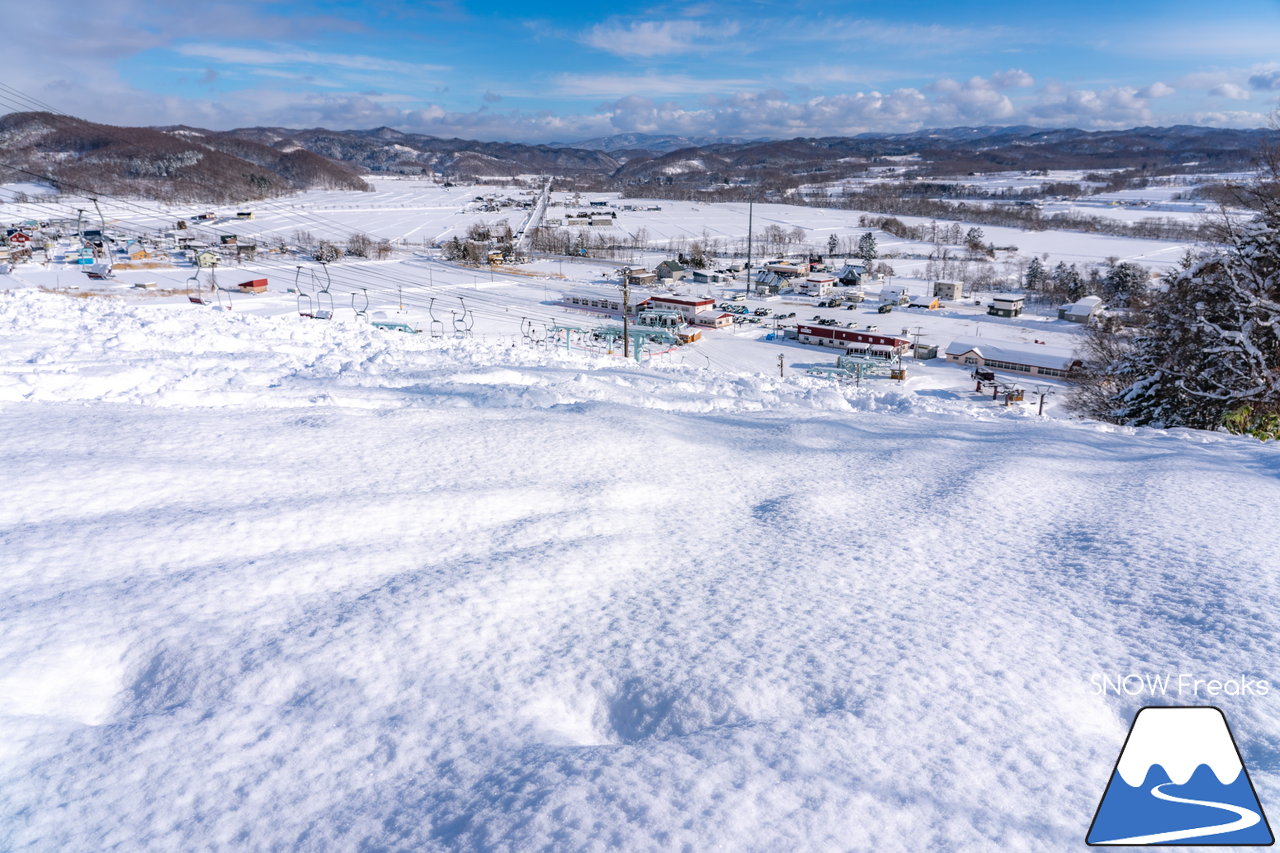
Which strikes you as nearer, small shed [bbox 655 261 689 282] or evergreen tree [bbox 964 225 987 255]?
small shed [bbox 655 261 689 282]

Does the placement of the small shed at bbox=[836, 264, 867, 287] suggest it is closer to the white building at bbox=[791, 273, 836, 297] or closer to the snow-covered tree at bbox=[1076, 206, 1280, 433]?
the white building at bbox=[791, 273, 836, 297]

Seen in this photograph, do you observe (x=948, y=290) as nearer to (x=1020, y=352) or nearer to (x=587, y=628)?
(x=1020, y=352)

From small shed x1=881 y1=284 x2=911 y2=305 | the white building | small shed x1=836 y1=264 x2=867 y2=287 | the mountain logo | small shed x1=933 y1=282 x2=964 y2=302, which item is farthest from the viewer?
small shed x1=836 y1=264 x2=867 y2=287

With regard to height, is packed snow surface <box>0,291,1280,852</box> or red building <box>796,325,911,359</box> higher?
packed snow surface <box>0,291,1280,852</box>

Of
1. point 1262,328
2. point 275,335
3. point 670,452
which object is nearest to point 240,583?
point 670,452

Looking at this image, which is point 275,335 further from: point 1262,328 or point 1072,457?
point 1262,328

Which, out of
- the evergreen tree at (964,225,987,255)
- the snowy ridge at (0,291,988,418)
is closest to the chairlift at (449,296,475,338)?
the snowy ridge at (0,291,988,418)

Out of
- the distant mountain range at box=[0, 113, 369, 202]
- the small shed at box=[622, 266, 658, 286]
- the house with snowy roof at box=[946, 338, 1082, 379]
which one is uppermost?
the distant mountain range at box=[0, 113, 369, 202]
